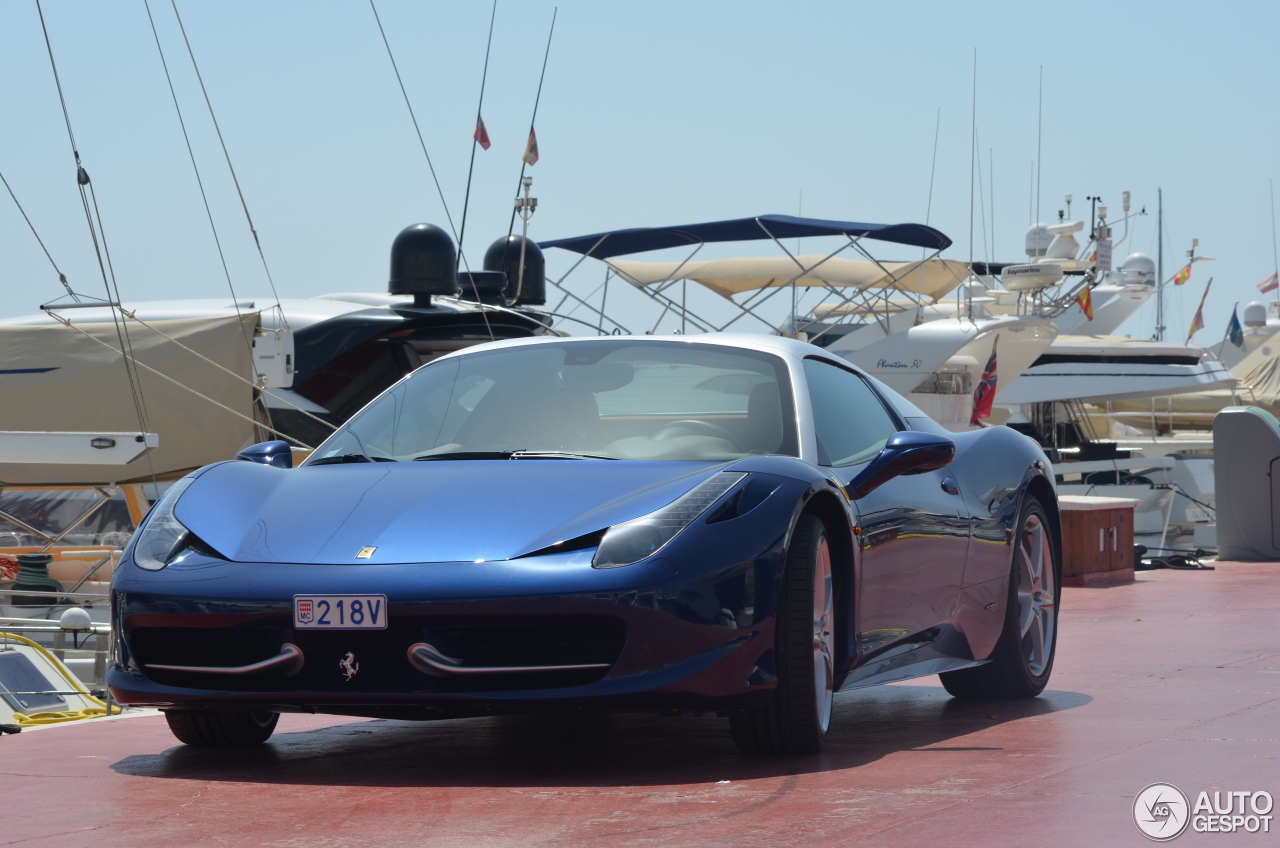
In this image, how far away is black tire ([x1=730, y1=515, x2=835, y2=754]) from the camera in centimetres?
401

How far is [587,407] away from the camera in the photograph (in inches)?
190

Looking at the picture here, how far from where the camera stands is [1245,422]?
46.6 feet

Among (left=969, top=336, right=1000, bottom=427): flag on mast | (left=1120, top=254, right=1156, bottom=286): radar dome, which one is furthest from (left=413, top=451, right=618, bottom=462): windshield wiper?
(left=1120, top=254, right=1156, bottom=286): radar dome

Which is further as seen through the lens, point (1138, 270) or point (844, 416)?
point (1138, 270)

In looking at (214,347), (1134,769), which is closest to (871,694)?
(1134,769)

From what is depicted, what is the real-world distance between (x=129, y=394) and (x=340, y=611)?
906 centimetres

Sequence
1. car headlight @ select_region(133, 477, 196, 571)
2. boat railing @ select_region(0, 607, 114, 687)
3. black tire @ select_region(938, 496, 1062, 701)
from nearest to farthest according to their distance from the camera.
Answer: car headlight @ select_region(133, 477, 196, 571), black tire @ select_region(938, 496, 1062, 701), boat railing @ select_region(0, 607, 114, 687)

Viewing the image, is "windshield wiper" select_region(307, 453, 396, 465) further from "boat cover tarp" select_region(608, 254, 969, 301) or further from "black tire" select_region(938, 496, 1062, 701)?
"boat cover tarp" select_region(608, 254, 969, 301)

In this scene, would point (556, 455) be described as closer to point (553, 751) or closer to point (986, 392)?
point (553, 751)

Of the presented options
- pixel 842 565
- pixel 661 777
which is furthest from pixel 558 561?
pixel 842 565

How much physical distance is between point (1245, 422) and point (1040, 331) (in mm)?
16481

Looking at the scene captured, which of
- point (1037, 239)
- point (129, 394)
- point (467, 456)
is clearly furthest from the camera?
point (1037, 239)

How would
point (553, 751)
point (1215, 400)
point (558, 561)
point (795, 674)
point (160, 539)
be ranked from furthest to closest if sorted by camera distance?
point (1215, 400)
point (553, 751)
point (160, 539)
point (795, 674)
point (558, 561)

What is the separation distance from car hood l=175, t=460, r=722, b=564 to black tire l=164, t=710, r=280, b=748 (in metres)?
0.62
